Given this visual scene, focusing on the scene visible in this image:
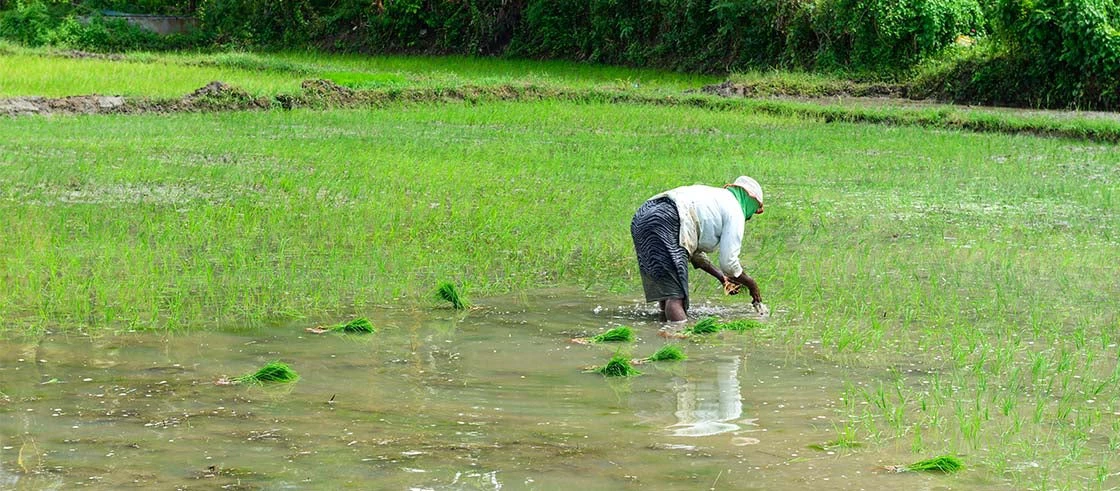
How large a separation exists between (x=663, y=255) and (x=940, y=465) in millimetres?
2357

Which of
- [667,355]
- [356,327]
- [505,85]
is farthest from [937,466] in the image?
[505,85]

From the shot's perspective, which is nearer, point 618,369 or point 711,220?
point 618,369

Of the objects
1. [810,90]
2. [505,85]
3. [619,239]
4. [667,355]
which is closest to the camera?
[667,355]

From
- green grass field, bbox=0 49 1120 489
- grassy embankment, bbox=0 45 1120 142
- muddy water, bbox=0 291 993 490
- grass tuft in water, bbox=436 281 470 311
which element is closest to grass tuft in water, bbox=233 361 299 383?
muddy water, bbox=0 291 993 490

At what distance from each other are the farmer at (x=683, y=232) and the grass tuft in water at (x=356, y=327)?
1.29 meters

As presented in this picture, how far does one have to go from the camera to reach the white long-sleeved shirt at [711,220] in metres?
5.87

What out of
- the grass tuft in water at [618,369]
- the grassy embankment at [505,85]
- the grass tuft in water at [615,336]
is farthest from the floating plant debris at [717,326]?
the grassy embankment at [505,85]

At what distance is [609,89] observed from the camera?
699 inches

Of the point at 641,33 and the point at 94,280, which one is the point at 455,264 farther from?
the point at 641,33

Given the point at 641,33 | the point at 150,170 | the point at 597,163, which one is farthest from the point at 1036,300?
the point at 641,33

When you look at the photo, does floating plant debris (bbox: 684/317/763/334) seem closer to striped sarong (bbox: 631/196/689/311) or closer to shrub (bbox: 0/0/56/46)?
striped sarong (bbox: 631/196/689/311)

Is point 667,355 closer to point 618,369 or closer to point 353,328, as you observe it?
point 618,369

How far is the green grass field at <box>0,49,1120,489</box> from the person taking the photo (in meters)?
4.98

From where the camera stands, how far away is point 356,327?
18.6ft
